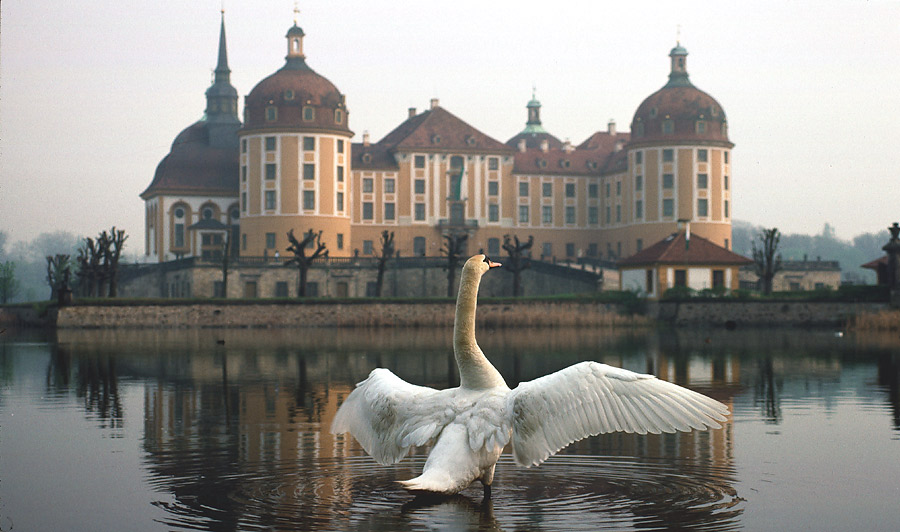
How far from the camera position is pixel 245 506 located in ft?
34.8

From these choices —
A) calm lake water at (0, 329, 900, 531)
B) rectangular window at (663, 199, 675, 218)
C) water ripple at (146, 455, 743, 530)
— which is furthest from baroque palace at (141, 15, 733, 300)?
water ripple at (146, 455, 743, 530)

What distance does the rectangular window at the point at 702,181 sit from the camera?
95.7 meters

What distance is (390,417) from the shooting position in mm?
10500

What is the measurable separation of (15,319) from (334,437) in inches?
2111

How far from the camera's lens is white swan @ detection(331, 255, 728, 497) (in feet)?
30.3

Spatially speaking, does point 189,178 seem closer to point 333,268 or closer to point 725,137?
point 333,268

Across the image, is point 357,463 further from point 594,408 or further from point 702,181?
point 702,181

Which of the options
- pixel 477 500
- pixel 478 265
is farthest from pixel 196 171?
pixel 478 265

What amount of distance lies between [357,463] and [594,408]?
4220mm

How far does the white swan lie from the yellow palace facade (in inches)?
3133

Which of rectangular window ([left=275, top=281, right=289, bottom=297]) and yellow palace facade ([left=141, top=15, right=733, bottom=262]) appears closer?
rectangular window ([left=275, top=281, right=289, bottom=297])

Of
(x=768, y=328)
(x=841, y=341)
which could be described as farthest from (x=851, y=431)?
(x=768, y=328)

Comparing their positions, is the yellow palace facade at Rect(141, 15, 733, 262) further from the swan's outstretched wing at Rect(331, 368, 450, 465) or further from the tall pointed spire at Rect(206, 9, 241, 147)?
the swan's outstretched wing at Rect(331, 368, 450, 465)

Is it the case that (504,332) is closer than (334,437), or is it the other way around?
(334,437)
